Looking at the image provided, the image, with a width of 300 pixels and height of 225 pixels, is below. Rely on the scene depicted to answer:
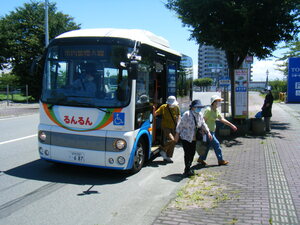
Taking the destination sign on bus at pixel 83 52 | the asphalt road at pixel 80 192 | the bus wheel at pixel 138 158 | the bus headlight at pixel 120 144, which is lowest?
the asphalt road at pixel 80 192

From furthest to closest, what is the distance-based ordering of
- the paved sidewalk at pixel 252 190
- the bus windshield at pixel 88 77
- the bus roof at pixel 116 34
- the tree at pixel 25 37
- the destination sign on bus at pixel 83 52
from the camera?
the tree at pixel 25 37 → the bus roof at pixel 116 34 → the destination sign on bus at pixel 83 52 → the bus windshield at pixel 88 77 → the paved sidewalk at pixel 252 190

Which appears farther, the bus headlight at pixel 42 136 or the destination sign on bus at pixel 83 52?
the bus headlight at pixel 42 136

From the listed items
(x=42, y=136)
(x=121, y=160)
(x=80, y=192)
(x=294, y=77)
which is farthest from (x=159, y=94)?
(x=294, y=77)

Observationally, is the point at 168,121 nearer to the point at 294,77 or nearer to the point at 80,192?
the point at 80,192

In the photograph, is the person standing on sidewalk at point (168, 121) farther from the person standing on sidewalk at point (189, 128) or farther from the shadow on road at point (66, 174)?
the shadow on road at point (66, 174)

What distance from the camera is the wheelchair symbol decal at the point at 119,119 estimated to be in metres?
5.98

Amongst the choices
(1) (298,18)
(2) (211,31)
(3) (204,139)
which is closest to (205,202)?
(3) (204,139)

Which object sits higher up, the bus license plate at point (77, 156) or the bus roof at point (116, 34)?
the bus roof at point (116, 34)

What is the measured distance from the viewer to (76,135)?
612 cm

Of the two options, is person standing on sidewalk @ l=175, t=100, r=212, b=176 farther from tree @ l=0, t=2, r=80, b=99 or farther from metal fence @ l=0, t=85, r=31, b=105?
tree @ l=0, t=2, r=80, b=99

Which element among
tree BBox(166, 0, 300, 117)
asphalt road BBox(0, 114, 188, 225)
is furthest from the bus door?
tree BBox(166, 0, 300, 117)

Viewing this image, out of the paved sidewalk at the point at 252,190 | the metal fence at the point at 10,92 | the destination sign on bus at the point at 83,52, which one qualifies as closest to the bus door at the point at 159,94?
the paved sidewalk at the point at 252,190

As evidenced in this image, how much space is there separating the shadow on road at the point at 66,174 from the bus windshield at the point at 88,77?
149 cm

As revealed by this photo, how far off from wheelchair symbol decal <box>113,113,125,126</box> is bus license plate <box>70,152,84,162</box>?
2.97ft
